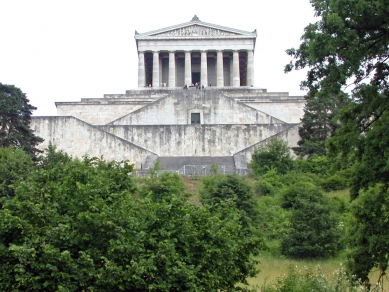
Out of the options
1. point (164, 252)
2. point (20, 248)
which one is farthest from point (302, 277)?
point (20, 248)

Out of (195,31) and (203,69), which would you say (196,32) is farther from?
(203,69)

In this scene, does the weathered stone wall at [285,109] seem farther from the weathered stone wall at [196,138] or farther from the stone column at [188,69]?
the stone column at [188,69]

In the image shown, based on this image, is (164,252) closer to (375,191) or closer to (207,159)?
(375,191)

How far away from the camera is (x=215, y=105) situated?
141 ft

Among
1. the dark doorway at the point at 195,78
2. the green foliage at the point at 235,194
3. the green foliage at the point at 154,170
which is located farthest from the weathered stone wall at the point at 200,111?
the dark doorway at the point at 195,78

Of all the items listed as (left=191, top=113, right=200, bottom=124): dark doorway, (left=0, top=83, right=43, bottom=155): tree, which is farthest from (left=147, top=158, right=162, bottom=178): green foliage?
(left=191, top=113, right=200, bottom=124): dark doorway

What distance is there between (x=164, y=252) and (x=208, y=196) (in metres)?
13.5

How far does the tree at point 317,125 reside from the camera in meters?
33.9

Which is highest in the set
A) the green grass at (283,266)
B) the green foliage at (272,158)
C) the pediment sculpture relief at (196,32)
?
the pediment sculpture relief at (196,32)

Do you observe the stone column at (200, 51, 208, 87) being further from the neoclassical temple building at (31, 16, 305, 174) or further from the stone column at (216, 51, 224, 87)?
the stone column at (216, 51, 224, 87)

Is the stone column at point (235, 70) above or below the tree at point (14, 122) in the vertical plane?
above

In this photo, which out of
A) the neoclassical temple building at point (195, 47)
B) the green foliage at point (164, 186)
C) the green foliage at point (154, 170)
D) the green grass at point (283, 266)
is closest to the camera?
the green grass at point (283, 266)

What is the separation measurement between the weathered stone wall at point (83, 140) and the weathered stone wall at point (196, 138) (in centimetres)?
175

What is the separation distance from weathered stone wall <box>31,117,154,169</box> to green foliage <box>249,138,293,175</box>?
664cm
